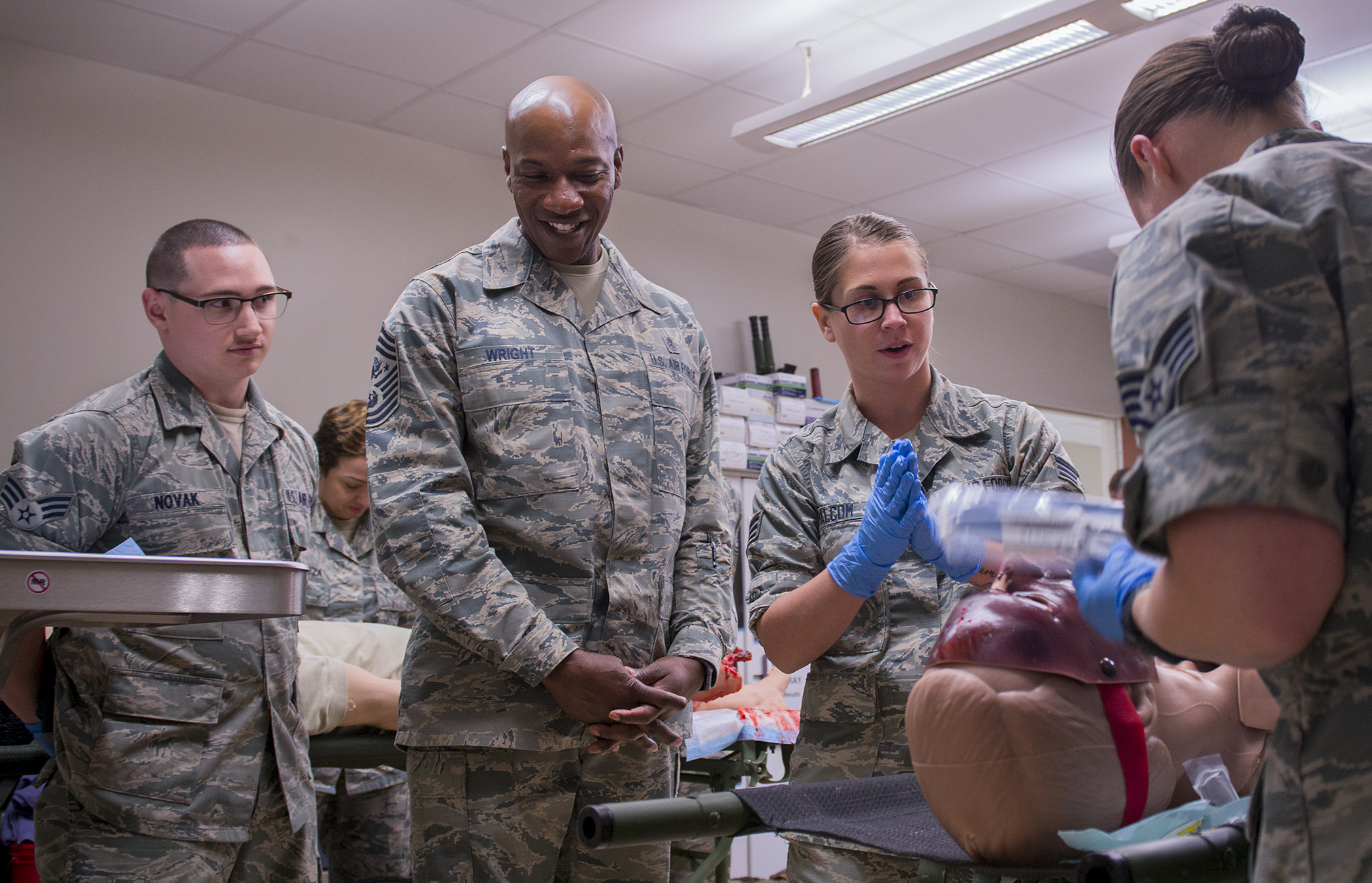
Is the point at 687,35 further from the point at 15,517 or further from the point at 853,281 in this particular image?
the point at 15,517

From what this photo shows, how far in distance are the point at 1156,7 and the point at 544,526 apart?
3241 mm

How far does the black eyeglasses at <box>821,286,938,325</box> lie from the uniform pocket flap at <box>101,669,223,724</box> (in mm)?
1288

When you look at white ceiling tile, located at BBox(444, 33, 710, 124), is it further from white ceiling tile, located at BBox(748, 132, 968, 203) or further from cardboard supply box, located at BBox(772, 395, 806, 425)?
cardboard supply box, located at BBox(772, 395, 806, 425)

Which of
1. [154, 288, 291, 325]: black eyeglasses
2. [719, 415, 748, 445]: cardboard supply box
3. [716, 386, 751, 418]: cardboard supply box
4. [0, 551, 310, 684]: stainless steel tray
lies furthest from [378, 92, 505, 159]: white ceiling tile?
[0, 551, 310, 684]: stainless steel tray

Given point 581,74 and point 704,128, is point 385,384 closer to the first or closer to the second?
point 581,74

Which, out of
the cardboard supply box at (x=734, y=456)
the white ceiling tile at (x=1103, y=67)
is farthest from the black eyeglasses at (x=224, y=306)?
the cardboard supply box at (x=734, y=456)

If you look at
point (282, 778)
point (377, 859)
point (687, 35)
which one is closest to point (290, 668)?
point (282, 778)

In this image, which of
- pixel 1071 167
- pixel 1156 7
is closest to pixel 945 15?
pixel 1156 7

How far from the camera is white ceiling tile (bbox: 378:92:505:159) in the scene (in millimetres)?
4867

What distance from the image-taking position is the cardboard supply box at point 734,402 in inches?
219

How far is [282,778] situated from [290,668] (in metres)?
0.20

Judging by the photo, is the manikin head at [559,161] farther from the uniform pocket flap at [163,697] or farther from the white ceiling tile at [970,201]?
the white ceiling tile at [970,201]

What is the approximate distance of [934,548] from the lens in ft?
5.12

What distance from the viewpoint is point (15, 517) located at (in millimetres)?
1822
